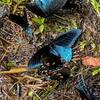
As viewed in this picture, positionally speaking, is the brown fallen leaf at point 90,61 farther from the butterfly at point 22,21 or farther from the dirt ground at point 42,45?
the butterfly at point 22,21

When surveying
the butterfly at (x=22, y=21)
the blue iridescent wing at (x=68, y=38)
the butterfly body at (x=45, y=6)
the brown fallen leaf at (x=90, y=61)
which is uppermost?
the butterfly body at (x=45, y=6)

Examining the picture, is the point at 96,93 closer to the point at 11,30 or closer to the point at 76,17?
the point at 76,17

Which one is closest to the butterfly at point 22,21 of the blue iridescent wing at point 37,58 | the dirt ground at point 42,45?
the dirt ground at point 42,45

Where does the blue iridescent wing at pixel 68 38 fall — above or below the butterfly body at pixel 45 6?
A: below

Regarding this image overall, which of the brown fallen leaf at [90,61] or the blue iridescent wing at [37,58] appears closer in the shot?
the blue iridescent wing at [37,58]

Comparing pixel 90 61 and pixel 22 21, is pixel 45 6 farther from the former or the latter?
pixel 90 61

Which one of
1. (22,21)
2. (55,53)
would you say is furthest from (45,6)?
(55,53)

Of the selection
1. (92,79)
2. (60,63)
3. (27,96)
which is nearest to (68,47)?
(60,63)
